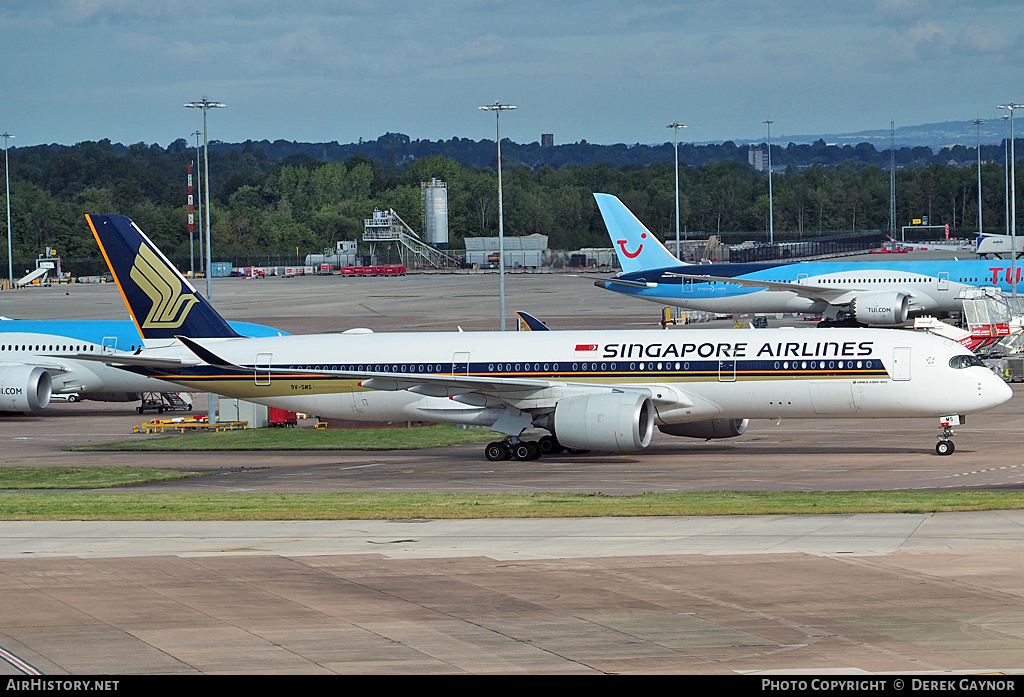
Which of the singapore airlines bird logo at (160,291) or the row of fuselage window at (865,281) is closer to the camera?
the singapore airlines bird logo at (160,291)

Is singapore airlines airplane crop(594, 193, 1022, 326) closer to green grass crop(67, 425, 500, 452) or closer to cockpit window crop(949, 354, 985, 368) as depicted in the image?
green grass crop(67, 425, 500, 452)

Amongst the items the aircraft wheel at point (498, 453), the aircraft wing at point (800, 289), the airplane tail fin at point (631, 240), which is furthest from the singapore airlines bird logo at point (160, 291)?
the aircraft wing at point (800, 289)

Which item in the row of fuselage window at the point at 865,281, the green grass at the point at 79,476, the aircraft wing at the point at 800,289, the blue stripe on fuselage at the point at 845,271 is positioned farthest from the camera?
the aircraft wing at the point at 800,289

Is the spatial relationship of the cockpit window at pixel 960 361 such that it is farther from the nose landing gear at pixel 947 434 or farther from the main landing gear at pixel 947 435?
the main landing gear at pixel 947 435

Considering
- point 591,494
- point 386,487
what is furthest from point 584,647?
point 386,487

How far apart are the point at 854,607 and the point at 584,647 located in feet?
12.6

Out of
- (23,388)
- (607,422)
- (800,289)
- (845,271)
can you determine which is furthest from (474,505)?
(845,271)

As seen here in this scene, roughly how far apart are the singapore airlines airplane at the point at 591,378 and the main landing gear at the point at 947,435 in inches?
2.2

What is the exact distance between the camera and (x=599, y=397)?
120ft

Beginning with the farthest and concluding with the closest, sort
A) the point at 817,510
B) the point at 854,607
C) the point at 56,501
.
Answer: the point at 56,501
the point at 817,510
the point at 854,607

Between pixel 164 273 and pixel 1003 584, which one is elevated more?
pixel 164 273

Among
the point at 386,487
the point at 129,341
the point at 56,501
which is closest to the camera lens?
the point at 56,501

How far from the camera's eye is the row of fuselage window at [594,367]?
36.4m

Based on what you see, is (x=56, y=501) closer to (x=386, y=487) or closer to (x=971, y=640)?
(x=386, y=487)
